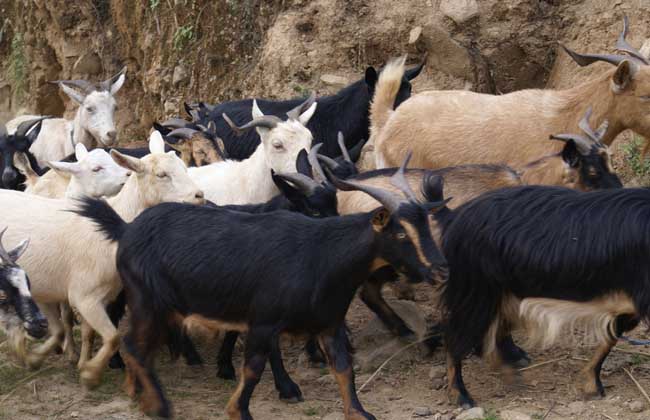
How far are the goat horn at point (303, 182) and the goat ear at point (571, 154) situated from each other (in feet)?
4.91

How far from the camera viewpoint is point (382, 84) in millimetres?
8117

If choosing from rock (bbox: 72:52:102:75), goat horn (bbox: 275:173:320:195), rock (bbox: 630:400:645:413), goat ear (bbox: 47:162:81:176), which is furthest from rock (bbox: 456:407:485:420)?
rock (bbox: 72:52:102:75)

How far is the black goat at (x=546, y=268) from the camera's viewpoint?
5.15m

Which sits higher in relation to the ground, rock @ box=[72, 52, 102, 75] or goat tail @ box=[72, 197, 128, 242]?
goat tail @ box=[72, 197, 128, 242]

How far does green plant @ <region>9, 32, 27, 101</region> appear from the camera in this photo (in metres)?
13.6

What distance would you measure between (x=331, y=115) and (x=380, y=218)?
3.90 m

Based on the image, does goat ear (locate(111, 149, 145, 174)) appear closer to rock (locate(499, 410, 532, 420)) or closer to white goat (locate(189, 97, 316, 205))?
white goat (locate(189, 97, 316, 205))

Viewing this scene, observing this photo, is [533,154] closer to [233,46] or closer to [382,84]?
[382,84]

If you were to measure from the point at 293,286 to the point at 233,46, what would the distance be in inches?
231

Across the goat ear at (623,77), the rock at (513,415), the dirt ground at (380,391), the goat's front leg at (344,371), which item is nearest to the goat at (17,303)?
the dirt ground at (380,391)

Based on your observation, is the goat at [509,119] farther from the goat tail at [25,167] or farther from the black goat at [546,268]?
the goat tail at [25,167]

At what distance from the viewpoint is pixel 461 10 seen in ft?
30.8

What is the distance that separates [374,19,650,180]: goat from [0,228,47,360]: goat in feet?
9.27

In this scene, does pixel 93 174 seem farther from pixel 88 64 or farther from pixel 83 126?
pixel 88 64
